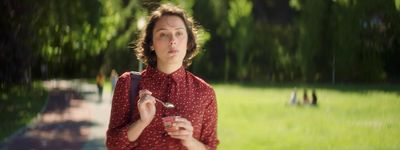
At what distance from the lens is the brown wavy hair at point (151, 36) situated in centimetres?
211

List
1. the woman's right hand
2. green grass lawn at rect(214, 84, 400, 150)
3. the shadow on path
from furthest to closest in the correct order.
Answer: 1. the shadow on path
2. green grass lawn at rect(214, 84, 400, 150)
3. the woman's right hand

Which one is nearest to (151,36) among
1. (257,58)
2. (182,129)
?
(182,129)

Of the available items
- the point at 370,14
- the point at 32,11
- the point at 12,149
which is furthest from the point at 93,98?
the point at 12,149

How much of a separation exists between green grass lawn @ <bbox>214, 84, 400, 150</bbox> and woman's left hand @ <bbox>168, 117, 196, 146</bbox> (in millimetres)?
6811

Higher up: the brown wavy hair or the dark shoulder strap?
the brown wavy hair

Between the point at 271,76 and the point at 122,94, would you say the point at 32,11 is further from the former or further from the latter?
the point at 122,94

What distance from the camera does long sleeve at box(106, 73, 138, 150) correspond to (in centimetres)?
206

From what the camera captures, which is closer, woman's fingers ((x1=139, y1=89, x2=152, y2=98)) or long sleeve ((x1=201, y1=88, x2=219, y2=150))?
woman's fingers ((x1=139, y1=89, x2=152, y2=98))

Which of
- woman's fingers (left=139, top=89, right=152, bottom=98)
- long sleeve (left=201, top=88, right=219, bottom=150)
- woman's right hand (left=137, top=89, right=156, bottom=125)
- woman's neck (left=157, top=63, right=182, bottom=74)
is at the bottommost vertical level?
long sleeve (left=201, top=88, right=219, bottom=150)

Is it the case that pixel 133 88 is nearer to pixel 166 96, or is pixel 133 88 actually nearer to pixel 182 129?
pixel 166 96

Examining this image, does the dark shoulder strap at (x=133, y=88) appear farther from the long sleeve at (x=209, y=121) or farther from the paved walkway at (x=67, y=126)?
the paved walkway at (x=67, y=126)

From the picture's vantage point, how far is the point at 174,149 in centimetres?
209

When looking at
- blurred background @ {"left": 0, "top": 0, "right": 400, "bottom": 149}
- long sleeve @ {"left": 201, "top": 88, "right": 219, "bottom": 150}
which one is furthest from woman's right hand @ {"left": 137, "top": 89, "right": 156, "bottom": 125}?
blurred background @ {"left": 0, "top": 0, "right": 400, "bottom": 149}

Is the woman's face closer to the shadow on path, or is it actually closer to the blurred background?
the blurred background
